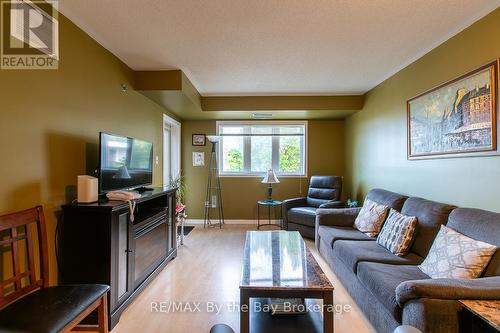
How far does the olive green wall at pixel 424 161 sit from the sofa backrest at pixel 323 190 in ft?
1.29

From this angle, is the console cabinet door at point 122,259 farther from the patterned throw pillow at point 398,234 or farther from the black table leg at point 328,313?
the patterned throw pillow at point 398,234

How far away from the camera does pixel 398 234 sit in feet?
7.50

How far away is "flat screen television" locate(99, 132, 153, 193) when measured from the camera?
83.7 inches

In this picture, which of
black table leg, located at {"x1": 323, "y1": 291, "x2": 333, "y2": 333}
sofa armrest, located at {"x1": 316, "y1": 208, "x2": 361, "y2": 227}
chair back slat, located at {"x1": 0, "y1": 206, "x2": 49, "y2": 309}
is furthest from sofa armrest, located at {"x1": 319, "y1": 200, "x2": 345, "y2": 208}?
chair back slat, located at {"x1": 0, "y1": 206, "x2": 49, "y2": 309}

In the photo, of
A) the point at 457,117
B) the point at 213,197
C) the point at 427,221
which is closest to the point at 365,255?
the point at 427,221

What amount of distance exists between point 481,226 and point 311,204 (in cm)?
291

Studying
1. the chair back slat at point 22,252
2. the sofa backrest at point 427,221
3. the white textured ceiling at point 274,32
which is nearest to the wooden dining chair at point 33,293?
the chair back slat at point 22,252

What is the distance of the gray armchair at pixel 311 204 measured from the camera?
402 centimetres

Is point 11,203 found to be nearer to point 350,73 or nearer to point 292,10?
point 292,10

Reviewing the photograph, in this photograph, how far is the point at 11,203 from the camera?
5.19 ft

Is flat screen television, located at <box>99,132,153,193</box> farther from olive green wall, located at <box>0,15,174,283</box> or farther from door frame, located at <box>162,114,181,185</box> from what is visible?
door frame, located at <box>162,114,181,185</box>

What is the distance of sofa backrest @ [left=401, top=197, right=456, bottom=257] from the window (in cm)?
292

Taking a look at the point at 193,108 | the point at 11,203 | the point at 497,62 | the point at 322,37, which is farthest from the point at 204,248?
the point at 497,62

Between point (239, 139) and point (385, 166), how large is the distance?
109 inches
